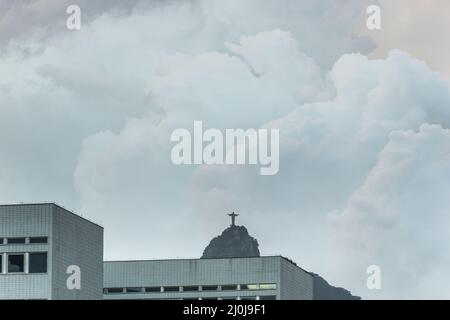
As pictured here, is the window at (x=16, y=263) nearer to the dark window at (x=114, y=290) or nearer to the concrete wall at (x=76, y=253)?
the concrete wall at (x=76, y=253)

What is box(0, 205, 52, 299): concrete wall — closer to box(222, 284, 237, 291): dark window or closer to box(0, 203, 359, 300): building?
box(0, 203, 359, 300): building

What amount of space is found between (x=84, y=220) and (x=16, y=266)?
10792 millimetres

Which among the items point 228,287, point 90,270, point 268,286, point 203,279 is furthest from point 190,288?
point 90,270

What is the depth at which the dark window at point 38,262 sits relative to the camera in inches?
4048

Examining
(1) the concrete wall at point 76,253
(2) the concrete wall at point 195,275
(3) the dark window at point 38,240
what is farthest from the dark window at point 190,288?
(3) the dark window at point 38,240

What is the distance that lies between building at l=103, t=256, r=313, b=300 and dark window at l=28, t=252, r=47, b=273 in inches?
1403

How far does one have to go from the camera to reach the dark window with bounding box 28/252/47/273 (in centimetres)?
10281

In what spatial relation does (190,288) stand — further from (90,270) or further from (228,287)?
(90,270)

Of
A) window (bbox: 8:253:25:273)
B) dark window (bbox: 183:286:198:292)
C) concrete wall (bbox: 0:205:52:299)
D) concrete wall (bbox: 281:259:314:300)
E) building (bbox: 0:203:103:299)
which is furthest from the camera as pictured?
concrete wall (bbox: 281:259:314:300)

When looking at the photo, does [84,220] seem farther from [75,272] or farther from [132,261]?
[132,261]

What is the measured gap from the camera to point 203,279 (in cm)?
13838

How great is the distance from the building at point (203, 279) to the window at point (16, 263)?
36095 mm

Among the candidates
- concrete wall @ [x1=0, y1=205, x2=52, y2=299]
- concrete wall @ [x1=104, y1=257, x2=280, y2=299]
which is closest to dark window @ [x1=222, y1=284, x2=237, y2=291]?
concrete wall @ [x1=104, y1=257, x2=280, y2=299]
